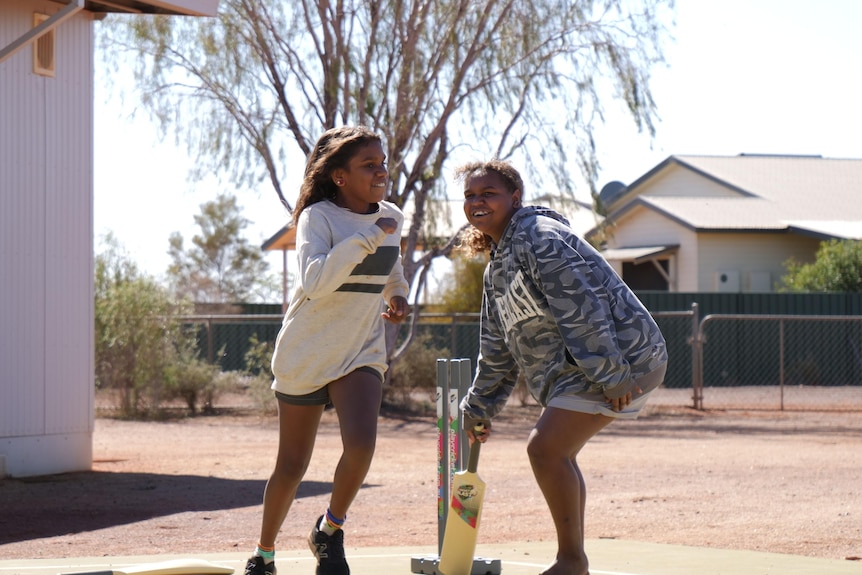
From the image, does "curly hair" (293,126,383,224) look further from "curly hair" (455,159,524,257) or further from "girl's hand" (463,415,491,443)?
"girl's hand" (463,415,491,443)

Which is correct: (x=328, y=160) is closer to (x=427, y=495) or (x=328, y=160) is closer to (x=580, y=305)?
(x=580, y=305)

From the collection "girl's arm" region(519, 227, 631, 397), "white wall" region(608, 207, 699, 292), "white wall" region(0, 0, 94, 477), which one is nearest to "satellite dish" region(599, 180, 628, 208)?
"white wall" region(608, 207, 699, 292)

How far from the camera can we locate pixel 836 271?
28578mm

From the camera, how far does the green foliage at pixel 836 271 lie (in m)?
28.6

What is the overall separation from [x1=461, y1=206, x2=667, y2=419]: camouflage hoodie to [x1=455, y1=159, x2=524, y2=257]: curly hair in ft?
0.44

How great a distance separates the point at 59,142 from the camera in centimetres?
1071

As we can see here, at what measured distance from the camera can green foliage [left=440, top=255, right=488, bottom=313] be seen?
27344 mm

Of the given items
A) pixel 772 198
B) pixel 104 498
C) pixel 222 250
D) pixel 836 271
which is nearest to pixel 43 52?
pixel 104 498

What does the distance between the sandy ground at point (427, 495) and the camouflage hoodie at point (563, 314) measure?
278cm

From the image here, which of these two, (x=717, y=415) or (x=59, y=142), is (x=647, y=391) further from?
(x=717, y=415)

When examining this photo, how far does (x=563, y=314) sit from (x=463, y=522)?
1077 mm

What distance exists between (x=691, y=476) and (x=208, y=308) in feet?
62.4

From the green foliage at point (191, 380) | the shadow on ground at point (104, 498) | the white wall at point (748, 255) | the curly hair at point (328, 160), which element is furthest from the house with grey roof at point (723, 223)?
the curly hair at point (328, 160)

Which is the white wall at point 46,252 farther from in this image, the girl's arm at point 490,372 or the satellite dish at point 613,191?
the satellite dish at point 613,191
